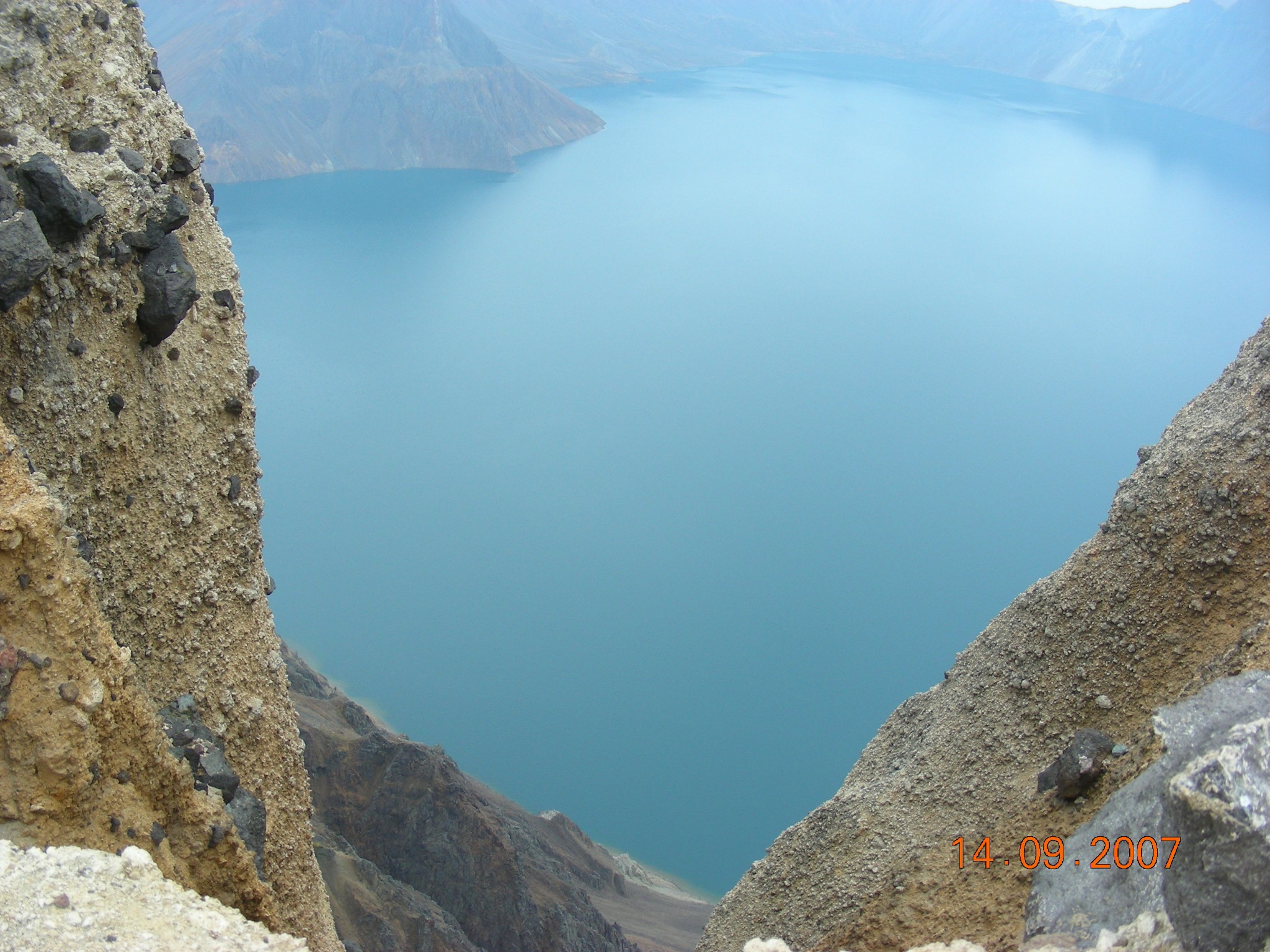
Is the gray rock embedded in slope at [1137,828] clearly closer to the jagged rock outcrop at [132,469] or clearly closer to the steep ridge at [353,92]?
the jagged rock outcrop at [132,469]

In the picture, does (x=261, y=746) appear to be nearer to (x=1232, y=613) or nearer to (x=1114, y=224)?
(x=1232, y=613)

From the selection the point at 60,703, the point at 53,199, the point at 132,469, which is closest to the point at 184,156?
the point at 53,199

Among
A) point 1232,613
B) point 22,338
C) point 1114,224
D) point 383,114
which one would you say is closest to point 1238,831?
point 1232,613

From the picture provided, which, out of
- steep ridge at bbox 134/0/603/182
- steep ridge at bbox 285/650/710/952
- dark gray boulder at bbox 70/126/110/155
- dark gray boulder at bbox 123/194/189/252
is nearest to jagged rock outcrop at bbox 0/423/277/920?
dark gray boulder at bbox 123/194/189/252

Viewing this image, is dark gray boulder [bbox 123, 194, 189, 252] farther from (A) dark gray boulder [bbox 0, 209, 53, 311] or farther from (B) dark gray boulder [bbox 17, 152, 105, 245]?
(A) dark gray boulder [bbox 0, 209, 53, 311]

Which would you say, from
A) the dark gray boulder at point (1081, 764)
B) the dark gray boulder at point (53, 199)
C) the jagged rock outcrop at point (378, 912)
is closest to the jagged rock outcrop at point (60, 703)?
the dark gray boulder at point (53, 199)

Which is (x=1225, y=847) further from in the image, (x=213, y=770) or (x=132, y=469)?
(x=132, y=469)
